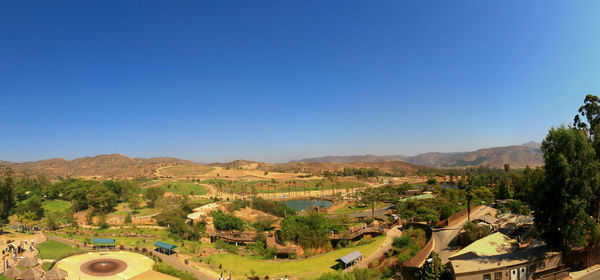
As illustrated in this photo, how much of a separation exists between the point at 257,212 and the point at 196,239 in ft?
63.1

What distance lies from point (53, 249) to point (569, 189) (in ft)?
162

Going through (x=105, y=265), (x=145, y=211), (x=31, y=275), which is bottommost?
(x=145, y=211)

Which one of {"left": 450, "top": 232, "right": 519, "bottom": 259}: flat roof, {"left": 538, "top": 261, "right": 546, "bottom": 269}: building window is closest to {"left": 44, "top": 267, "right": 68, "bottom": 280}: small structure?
{"left": 450, "top": 232, "right": 519, "bottom": 259}: flat roof

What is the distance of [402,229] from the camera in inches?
1598

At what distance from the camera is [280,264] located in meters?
31.4

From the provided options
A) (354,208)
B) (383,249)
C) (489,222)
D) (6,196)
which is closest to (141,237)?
(383,249)

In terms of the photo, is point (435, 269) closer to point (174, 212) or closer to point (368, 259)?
point (368, 259)

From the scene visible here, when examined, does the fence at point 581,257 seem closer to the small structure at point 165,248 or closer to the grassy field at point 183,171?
the small structure at point 165,248

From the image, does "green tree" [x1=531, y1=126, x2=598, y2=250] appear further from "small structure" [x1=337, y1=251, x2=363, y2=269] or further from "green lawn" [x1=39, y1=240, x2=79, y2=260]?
"green lawn" [x1=39, y1=240, x2=79, y2=260]

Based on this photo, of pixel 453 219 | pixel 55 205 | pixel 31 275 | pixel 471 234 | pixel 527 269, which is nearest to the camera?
pixel 527 269

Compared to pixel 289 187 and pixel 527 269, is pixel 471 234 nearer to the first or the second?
pixel 527 269

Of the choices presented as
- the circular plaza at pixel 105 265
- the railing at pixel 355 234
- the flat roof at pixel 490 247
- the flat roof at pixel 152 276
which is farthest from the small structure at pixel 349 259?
the circular plaza at pixel 105 265

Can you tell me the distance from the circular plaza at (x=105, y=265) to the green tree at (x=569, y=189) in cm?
3434

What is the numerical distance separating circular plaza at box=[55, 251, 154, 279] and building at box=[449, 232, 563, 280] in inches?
1070
